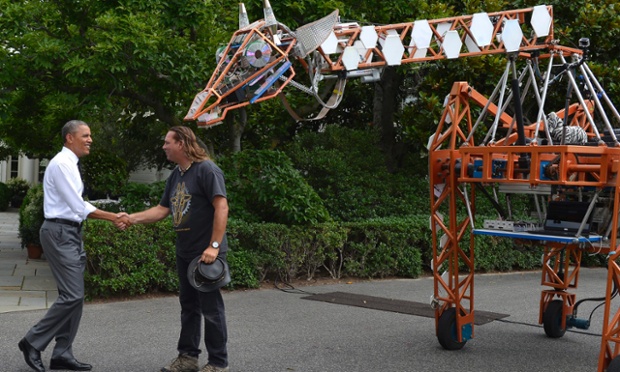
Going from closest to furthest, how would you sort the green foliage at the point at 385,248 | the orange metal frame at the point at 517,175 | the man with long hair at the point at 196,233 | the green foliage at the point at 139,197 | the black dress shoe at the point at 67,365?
the man with long hair at the point at 196,233, the orange metal frame at the point at 517,175, the black dress shoe at the point at 67,365, the green foliage at the point at 139,197, the green foliage at the point at 385,248

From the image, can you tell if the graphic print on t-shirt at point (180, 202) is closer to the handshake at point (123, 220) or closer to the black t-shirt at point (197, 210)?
the black t-shirt at point (197, 210)

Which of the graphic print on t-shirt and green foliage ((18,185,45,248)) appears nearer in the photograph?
the graphic print on t-shirt

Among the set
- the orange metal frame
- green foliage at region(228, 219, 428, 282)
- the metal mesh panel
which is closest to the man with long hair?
the metal mesh panel

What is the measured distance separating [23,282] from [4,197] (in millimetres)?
23327

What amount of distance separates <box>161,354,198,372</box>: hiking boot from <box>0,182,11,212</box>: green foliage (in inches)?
1132

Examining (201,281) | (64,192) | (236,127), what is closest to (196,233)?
(201,281)

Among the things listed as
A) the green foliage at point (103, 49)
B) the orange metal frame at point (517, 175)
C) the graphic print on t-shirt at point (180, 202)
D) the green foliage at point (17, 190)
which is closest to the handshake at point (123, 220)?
the graphic print on t-shirt at point (180, 202)

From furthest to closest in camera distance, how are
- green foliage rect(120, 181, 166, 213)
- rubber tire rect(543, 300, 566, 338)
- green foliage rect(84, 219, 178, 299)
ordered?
green foliage rect(120, 181, 166, 213) < green foliage rect(84, 219, 178, 299) < rubber tire rect(543, 300, 566, 338)

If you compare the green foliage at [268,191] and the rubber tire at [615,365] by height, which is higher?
the green foliage at [268,191]

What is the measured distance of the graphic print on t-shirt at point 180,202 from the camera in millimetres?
5996

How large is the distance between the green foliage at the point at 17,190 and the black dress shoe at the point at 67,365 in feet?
98.8

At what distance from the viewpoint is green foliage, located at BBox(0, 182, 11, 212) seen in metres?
32.5

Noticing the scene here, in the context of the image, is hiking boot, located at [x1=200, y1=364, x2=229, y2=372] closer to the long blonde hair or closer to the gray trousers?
the gray trousers

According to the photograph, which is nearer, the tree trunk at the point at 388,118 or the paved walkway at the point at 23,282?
the paved walkway at the point at 23,282
